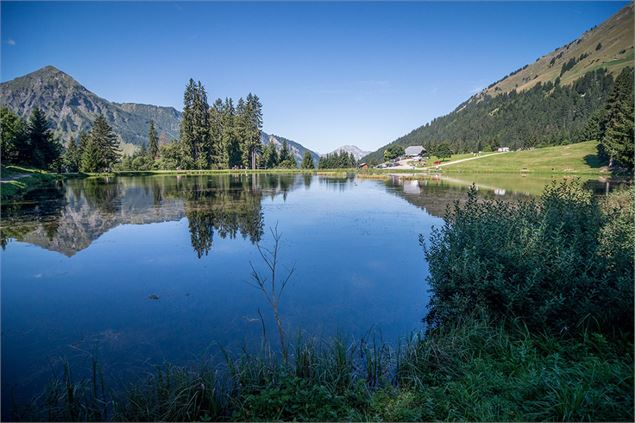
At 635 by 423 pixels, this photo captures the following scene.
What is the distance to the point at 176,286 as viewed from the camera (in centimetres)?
1061

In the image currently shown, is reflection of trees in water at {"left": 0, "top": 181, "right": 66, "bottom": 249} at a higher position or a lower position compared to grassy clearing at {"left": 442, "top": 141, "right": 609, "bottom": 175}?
lower

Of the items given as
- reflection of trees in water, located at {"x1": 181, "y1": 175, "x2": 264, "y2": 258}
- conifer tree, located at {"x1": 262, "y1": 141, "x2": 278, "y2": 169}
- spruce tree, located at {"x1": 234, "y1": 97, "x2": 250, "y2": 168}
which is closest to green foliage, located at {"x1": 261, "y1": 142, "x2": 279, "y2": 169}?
conifer tree, located at {"x1": 262, "y1": 141, "x2": 278, "y2": 169}

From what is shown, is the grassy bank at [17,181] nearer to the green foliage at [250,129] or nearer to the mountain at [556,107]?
the green foliage at [250,129]

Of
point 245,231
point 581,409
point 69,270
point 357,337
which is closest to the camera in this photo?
point 581,409

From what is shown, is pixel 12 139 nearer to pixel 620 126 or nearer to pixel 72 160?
pixel 72 160

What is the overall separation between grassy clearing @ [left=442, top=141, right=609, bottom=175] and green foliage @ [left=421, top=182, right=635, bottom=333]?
6385cm

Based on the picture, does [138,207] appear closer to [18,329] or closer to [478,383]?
[18,329]

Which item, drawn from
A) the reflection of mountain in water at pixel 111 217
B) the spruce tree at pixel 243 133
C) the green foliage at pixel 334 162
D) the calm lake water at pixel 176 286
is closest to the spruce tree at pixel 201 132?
the spruce tree at pixel 243 133

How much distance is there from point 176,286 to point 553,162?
281 ft

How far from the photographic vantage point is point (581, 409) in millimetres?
4016

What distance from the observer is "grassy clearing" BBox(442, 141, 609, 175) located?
2394 inches

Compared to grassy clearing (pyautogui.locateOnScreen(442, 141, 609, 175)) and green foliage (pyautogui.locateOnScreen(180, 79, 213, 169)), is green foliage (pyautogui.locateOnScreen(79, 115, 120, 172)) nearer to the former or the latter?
green foliage (pyautogui.locateOnScreen(180, 79, 213, 169))

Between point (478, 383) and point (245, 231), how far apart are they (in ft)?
48.8

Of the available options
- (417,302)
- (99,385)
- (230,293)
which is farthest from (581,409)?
(230,293)
